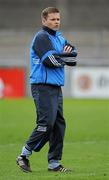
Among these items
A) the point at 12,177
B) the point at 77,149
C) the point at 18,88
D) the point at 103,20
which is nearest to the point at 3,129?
the point at 77,149

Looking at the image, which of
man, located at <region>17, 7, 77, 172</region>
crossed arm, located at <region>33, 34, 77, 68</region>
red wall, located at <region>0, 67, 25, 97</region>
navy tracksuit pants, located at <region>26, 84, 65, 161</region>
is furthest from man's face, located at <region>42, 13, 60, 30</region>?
red wall, located at <region>0, 67, 25, 97</region>

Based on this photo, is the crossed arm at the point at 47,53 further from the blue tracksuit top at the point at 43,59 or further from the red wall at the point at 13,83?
the red wall at the point at 13,83

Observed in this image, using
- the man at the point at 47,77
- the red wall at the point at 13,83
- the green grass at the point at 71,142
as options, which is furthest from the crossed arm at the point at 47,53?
the red wall at the point at 13,83

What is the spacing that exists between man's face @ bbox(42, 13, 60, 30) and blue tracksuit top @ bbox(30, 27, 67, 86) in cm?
6

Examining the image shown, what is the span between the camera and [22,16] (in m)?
40.6

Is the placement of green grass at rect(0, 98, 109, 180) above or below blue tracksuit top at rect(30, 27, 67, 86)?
below

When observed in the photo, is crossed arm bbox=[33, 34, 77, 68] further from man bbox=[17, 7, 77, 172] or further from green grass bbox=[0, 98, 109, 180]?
green grass bbox=[0, 98, 109, 180]

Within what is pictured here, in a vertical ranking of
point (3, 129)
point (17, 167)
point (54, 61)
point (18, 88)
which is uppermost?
point (54, 61)

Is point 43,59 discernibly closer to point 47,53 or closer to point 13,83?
point 47,53

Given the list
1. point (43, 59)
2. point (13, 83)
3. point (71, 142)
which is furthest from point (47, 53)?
point (13, 83)

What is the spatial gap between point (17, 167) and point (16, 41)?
2859cm

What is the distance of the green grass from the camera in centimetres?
851

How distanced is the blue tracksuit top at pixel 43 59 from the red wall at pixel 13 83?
21.4 m

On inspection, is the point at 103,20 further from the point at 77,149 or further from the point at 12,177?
the point at 12,177
